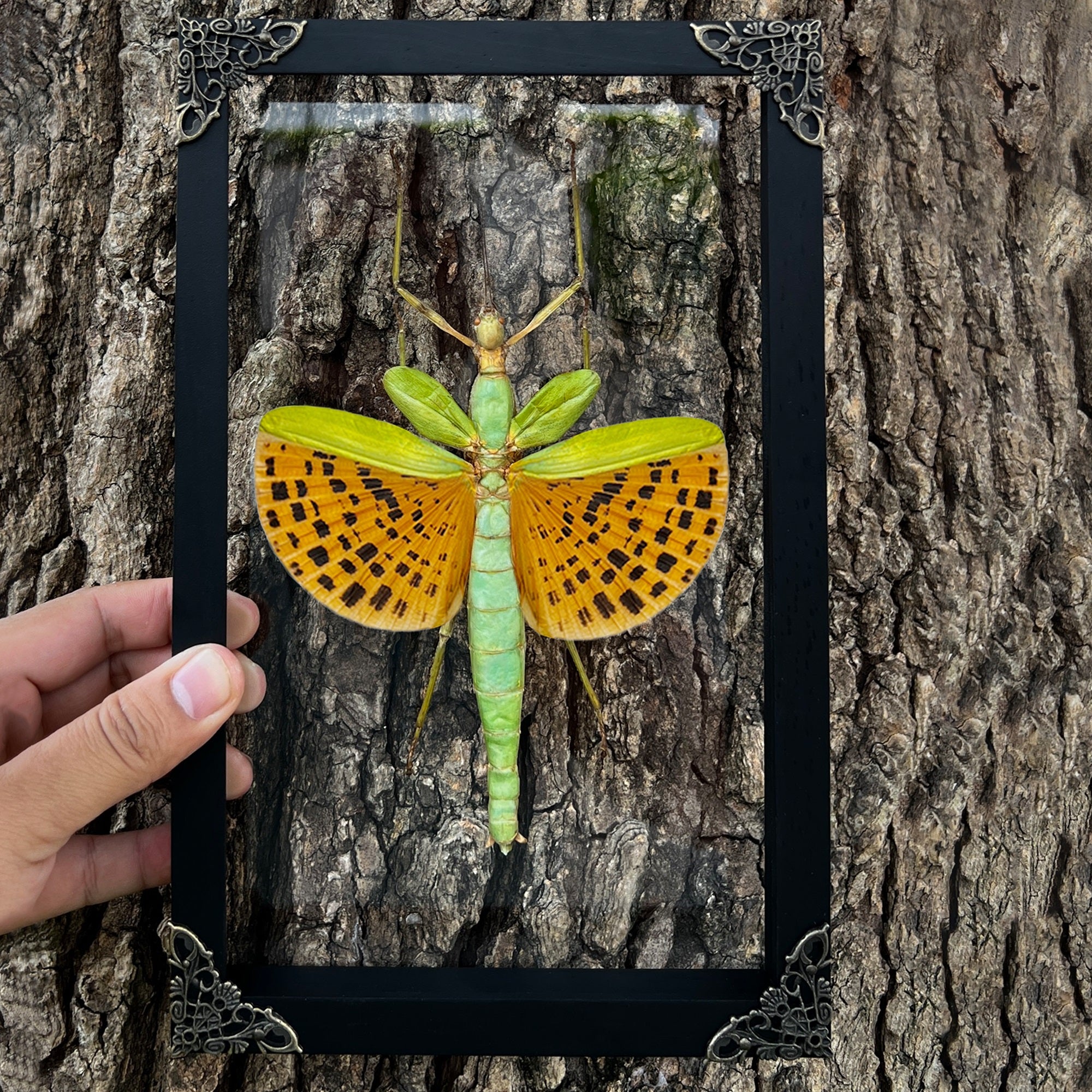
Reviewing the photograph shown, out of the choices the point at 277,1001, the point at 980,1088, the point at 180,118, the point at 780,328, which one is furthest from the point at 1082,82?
the point at 277,1001

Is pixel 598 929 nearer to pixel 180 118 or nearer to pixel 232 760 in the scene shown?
pixel 232 760

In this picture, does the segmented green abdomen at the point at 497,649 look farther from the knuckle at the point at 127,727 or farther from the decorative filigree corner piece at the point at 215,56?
the decorative filigree corner piece at the point at 215,56

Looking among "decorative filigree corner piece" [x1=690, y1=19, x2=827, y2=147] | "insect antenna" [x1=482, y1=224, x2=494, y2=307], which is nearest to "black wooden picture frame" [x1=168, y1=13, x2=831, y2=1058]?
"decorative filigree corner piece" [x1=690, y1=19, x2=827, y2=147]

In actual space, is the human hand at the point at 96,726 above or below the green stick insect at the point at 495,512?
below

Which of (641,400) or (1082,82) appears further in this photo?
(1082,82)

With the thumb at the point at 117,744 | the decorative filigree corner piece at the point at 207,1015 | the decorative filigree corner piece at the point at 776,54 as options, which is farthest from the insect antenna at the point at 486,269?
the decorative filigree corner piece at the point at 207,1015

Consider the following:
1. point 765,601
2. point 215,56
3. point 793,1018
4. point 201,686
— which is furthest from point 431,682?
point 215,56
